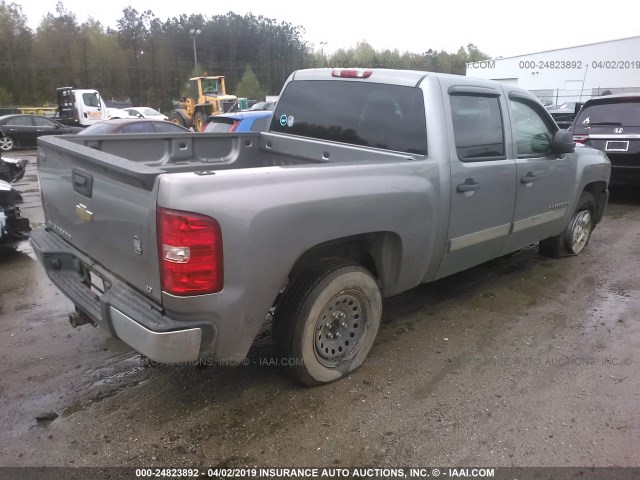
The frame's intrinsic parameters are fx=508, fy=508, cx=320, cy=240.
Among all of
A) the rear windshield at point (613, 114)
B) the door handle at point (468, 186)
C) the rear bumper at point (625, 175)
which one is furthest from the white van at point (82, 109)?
the door handle at point (468, 186)

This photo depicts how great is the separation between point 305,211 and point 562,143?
3059 millimetres

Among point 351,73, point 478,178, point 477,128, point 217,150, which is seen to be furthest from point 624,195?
point 217,150

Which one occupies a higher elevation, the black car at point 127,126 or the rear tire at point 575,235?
the black car at point 127,126

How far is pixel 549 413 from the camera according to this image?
9.87ft

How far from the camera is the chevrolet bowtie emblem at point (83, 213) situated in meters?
2.92

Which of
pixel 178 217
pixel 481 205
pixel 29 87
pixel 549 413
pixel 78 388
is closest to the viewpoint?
pixel 178 217

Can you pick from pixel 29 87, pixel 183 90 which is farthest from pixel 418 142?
pixel 183 90

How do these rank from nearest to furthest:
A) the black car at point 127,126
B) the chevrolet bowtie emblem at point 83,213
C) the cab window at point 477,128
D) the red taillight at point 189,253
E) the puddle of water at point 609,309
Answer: the red taillight at point 189,253
the chevrolet bowtie emblem at point 83,213
the cab window at point 477,128
the puddle of water at point 609,309
the black car at point 127,126

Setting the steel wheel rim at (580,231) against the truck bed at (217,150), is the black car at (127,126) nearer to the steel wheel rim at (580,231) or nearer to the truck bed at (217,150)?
the truck bed at (217,150)

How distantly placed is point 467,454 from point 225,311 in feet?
4.82

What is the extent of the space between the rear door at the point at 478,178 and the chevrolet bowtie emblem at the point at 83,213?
2.35m

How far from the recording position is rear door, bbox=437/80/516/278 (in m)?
3.66

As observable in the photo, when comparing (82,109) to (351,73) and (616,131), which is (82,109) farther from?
(351,73)

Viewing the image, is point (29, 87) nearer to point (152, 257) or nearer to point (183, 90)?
point (183, 90)
